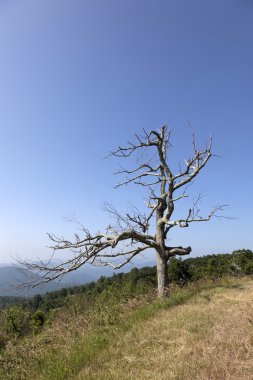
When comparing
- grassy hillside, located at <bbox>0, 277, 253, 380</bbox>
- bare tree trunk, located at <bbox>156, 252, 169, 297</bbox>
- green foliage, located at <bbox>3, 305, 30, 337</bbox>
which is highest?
bare tree trunk, located at <bbox>156, 252, 169, 297</bbox>

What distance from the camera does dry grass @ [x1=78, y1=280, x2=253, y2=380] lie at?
16.4 feet

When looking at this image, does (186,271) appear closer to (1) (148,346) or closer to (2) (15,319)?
(2) (15,319)

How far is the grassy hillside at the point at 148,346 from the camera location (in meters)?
5.22

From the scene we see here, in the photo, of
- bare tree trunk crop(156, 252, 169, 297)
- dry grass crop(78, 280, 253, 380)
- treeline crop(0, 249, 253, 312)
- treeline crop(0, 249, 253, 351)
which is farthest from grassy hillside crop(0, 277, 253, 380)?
treeline crop(0, 249, 253, 312)

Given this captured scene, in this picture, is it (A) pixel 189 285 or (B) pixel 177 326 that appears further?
(A) pixel 189 285

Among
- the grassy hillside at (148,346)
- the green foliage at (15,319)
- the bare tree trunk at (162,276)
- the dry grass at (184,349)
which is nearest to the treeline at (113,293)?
the green foliage at (15,319)

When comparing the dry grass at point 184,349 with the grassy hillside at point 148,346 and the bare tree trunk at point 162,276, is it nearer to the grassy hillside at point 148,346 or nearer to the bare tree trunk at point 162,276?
the grassy hillside at point 148,346

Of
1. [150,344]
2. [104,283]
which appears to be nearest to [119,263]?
[150,344]

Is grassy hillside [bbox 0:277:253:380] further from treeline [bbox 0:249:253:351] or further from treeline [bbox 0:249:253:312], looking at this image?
treeline [bbox 0:249:253:312]

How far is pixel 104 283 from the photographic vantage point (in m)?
86.4

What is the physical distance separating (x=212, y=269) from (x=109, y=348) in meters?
42.1

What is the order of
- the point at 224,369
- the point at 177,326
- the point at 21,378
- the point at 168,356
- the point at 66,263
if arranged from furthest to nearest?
1. the point at 66,263
2. the point at 177,326
3. the point at 21,378
4. the point at 168,356
5. the point at 224,369

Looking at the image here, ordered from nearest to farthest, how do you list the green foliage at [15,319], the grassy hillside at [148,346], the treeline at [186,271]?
1. the grassy hillside at [148,346]
2. the green foliage at [15,319]
3. the treeline at [186,271]

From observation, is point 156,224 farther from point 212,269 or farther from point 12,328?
point 212,269
